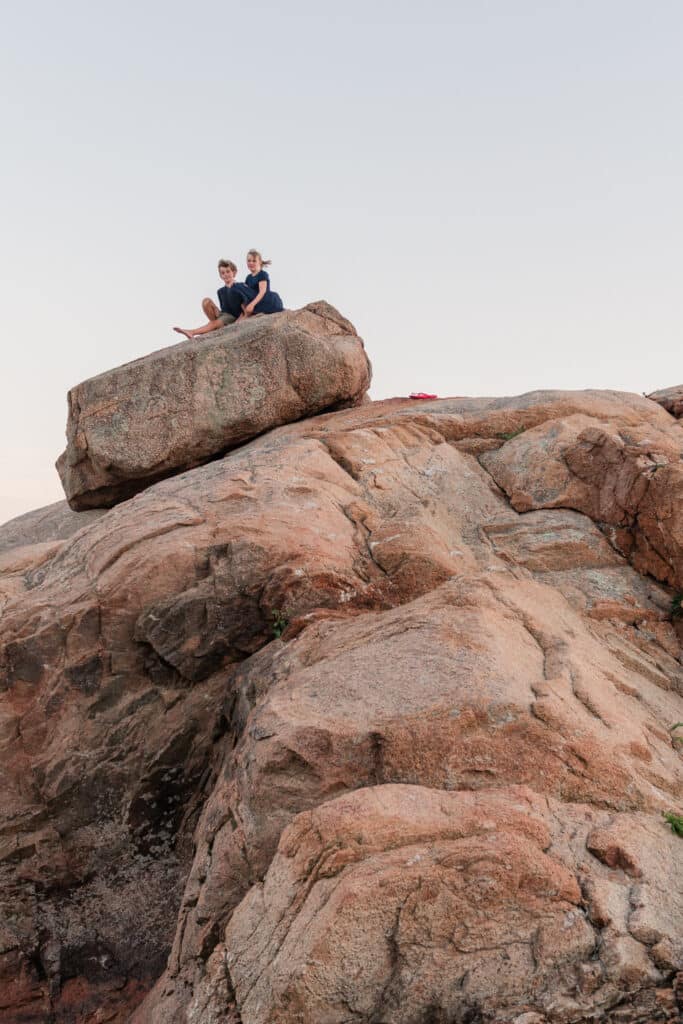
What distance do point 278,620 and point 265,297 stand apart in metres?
9.04

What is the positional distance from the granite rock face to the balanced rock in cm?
85

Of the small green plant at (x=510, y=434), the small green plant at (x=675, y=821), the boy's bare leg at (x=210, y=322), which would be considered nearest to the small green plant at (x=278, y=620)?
the small green plant at (x=675, y=821)

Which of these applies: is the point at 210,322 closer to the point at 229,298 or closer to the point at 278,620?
the point at 229,298

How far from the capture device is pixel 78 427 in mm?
14922

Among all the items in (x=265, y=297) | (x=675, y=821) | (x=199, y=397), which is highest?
(x=265, y=297)

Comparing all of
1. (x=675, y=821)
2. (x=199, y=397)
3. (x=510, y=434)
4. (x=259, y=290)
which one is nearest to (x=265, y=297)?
(x=259, y=290)

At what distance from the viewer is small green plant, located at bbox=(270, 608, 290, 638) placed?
948cm

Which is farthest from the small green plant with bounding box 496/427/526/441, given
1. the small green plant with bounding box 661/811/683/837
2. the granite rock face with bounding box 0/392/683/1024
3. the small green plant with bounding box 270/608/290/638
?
the small green plant with bounding box 661/811/683/837

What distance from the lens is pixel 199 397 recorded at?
48.0ft

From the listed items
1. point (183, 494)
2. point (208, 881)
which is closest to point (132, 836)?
point (208, 881)

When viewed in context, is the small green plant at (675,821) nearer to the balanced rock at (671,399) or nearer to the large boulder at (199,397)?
the balanced rock at (671,399)

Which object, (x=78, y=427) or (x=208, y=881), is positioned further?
(x=78, y=427)

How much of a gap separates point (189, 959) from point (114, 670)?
3800 millimetres

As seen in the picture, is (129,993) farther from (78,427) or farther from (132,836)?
(78,427)
